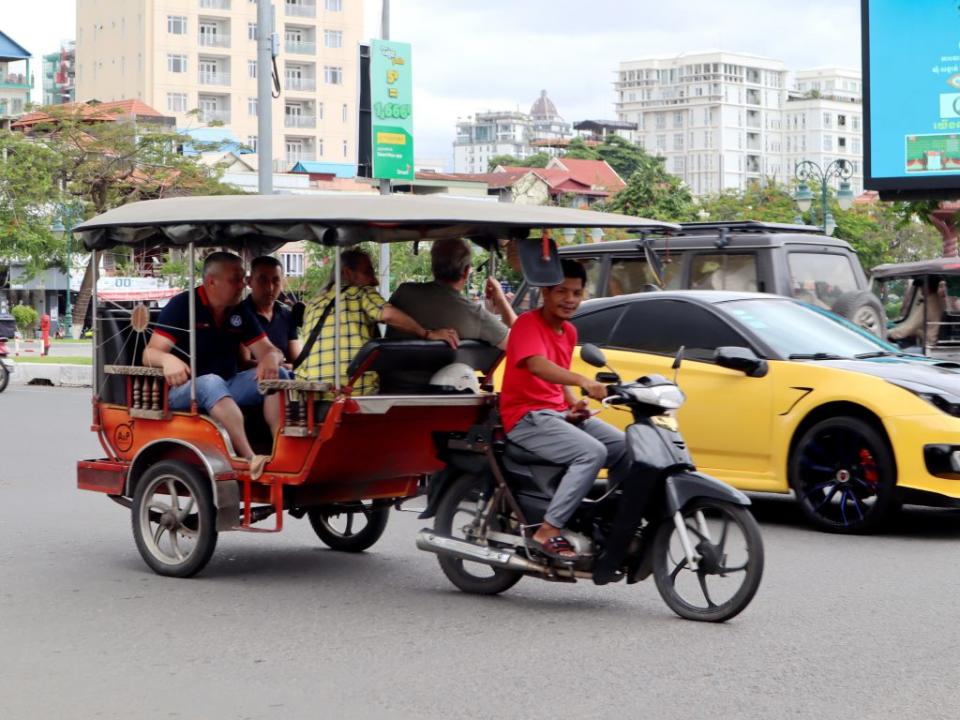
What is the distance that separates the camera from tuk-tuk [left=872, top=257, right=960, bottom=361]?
16.8 meters

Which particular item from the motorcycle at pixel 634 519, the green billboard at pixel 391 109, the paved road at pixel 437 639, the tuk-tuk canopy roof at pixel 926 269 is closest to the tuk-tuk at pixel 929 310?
the tuk-tuk canopy roof at pixel 926 269

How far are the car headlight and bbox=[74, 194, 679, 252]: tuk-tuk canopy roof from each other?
2.79 meters

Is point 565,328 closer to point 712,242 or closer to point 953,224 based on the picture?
point 712,242

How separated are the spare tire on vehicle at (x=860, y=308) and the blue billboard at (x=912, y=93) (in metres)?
17.4

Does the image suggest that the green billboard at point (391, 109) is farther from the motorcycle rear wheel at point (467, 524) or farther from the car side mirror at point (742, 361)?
the motorcycle rear wheel at point (467, 524)

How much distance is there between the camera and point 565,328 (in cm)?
779

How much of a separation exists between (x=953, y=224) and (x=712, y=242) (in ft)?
89.7

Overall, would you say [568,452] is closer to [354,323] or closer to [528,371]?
[528,371]

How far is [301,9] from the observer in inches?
4417

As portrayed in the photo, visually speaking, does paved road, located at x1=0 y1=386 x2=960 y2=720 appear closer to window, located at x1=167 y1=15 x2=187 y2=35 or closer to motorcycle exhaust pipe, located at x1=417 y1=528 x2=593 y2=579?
motorcycle exhaust pipe, located at x1=417 y1=528 x2=593 y2=579

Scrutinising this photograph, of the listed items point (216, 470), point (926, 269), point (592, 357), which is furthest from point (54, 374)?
point (592, 357)

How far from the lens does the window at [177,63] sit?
Answer: 10800 cm

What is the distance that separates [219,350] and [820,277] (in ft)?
21.8

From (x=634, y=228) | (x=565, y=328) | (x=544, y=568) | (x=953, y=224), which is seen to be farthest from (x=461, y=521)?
(x=953, y=224)
